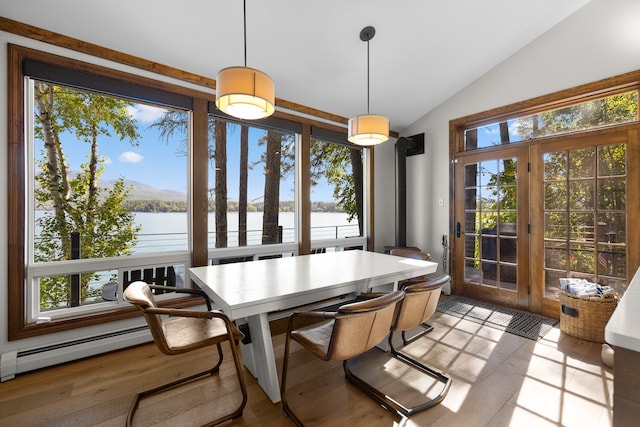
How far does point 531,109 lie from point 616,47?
792 millimetres

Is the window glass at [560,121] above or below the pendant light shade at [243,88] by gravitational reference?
above

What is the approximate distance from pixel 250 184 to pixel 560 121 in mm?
3739

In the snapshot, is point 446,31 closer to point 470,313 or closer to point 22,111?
point 470,313

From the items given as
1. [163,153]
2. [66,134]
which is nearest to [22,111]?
[66,134]

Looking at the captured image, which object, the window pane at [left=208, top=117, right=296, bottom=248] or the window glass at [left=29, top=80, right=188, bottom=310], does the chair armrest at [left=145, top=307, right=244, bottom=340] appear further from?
the window pane at [left=208, top=117, right=296, bottom=248]

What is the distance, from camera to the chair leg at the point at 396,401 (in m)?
1.65

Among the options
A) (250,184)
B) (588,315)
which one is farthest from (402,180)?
(588,315)

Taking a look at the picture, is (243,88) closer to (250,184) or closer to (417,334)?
(250,184)

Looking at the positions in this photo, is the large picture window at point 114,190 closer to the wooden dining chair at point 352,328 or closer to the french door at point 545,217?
the wooden dining chair at point 352,328

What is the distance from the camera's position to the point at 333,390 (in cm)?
187

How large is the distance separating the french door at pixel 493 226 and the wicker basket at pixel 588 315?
2.21ft

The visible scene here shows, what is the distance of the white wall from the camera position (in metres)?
2.68

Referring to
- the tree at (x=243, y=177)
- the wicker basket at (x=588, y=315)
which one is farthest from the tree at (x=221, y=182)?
the wicker basket at (x=588, y=315)

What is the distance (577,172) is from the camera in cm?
297
